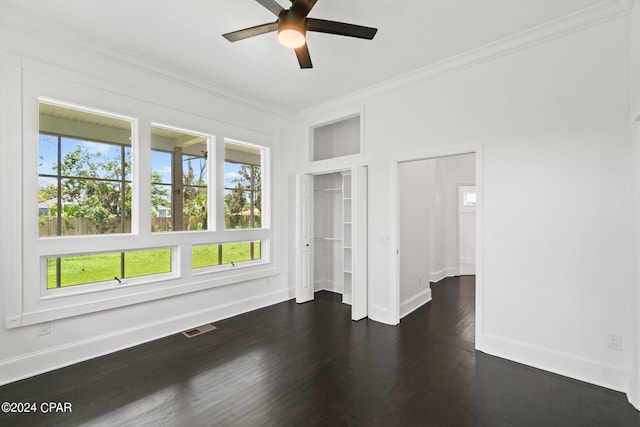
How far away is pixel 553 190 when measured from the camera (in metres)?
2.71

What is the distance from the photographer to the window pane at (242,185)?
13.9ft

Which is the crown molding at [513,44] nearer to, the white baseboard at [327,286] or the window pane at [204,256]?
the window pane at [204,256]

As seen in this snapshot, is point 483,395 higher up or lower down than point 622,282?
lower down

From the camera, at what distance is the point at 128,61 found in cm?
316

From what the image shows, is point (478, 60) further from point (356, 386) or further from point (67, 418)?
point (67, 418)

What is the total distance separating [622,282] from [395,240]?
82.1 inches

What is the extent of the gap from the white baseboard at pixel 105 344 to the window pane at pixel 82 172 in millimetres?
1110

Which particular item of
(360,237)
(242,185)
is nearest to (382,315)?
(360,237)

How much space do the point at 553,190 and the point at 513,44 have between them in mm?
1496

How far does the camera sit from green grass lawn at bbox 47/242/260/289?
2.93 meters

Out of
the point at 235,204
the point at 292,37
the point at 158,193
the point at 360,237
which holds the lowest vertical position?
the point at 360,237

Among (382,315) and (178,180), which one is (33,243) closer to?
(178,180)

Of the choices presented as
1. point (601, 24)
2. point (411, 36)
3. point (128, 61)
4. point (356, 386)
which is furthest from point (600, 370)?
point (128, 61)

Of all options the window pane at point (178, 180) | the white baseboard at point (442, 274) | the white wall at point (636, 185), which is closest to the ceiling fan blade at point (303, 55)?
the window pane at point (178, 180)
